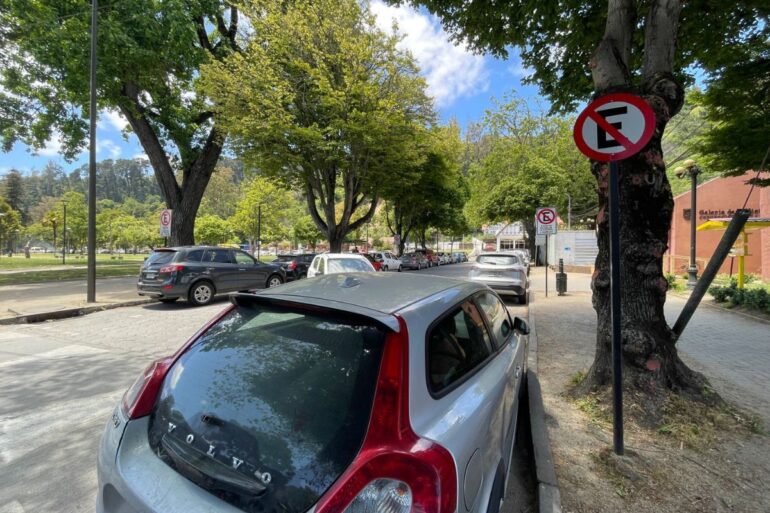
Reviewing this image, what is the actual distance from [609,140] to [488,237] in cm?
7967

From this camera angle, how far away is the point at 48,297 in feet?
37.2

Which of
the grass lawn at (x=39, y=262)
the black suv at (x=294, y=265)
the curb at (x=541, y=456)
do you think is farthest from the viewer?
the grass lawn at (x=39, y=262)

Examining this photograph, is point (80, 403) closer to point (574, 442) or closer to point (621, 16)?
point (574, 442)

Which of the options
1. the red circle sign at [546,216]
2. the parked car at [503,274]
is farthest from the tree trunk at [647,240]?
the red circle sign at [546,216]

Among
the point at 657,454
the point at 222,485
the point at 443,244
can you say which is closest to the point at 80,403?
the point at 222,485

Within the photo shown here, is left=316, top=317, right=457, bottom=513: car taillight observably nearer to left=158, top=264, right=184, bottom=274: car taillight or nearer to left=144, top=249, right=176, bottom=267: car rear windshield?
left=158, top=264, right=184, bottom=274: car taillight

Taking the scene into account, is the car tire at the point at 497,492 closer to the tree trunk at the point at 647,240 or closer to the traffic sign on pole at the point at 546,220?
the tree trunk at the point at 647,240

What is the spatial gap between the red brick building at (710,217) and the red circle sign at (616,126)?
21610mm

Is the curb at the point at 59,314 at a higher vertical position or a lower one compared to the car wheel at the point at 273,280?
lower

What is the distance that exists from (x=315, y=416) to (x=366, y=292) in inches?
30.8

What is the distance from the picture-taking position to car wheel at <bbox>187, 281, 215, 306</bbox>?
10.6m

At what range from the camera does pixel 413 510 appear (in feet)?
4.31

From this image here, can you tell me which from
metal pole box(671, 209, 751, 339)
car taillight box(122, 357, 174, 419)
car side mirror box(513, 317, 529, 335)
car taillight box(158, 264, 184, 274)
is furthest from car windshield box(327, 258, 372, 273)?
car taillight box(122, 357, 174, 419)

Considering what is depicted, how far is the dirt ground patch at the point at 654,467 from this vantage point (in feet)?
8.51
